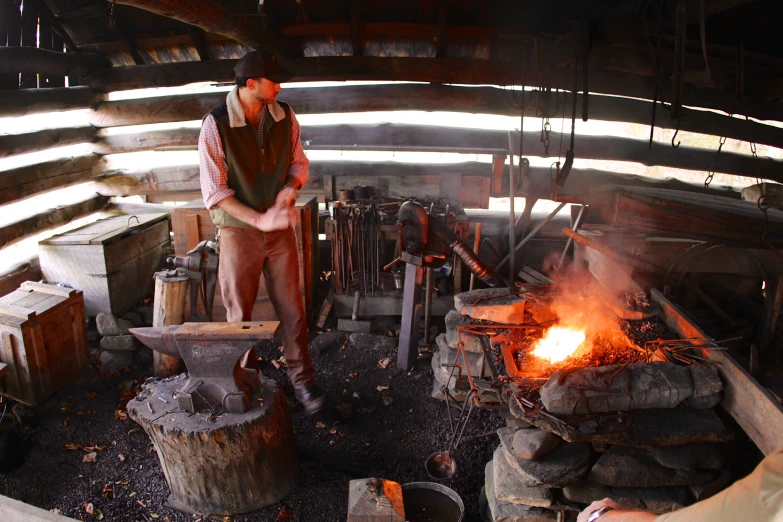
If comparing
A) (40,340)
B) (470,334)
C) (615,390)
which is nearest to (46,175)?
(40,340)

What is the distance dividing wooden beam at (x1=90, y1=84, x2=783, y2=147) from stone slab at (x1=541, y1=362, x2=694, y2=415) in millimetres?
3137

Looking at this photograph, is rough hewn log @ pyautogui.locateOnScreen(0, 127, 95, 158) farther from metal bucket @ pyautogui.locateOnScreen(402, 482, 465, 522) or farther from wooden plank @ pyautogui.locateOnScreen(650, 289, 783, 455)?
wooden plank @ pyautogui.locateOnScreen(650, 289, 783, 455)

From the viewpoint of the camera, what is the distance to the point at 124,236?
19.1ft

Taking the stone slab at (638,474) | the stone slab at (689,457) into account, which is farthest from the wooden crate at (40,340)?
the stone slab at (689,457)

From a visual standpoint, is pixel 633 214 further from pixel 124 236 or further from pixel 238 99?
pixel 124 236

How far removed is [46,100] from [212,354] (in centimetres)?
403

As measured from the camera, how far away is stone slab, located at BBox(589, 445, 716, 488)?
10.0 ft

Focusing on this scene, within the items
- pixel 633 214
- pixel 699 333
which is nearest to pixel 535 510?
pixel 699 333

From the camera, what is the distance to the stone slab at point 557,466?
9.93ft

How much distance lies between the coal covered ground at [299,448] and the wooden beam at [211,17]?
2919 millimetres

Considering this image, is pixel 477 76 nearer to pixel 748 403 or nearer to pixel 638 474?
pixel 748 403

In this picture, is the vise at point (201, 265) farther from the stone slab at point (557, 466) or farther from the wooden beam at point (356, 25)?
the stone slab at point (557, 466)

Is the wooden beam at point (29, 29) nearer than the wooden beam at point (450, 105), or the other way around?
the wooden beam at point (29, 29)

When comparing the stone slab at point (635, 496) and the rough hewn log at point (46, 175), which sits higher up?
the rough hewn log at point (46, 175)
